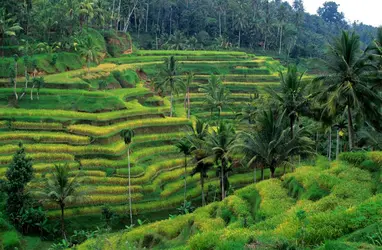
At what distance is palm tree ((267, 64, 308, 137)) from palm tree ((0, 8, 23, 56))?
33.1 meters

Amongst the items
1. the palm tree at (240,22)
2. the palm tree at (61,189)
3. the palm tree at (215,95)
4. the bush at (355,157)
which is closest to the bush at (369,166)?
the bush at (355,157)

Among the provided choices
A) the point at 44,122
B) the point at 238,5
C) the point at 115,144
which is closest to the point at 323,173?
the point at 115,144

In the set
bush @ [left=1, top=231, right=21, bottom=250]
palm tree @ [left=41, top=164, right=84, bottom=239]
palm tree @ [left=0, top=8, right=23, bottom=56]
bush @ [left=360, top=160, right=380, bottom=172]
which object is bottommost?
bush @ [left=1, top=231, right=21, bottom=250]

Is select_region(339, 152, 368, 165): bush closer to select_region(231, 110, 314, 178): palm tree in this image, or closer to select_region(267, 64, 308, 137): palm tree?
select_region(231, 110, 314, 178): palm tree

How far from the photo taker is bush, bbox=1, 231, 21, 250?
24.5 meters

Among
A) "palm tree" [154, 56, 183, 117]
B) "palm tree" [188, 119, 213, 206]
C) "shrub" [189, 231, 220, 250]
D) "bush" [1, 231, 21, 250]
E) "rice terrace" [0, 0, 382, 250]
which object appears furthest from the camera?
"palm tree" [154, 56, 183, 117]

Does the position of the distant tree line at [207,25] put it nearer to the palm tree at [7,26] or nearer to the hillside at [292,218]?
the palm tree at [7,26]

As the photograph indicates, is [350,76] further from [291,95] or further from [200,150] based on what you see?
[200,150]

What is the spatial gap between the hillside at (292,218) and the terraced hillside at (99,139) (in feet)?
35.1

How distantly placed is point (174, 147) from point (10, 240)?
17.8 metres

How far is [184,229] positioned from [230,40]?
258 ft

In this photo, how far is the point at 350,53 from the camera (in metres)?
21.9

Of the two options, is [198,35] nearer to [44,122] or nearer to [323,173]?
[44,122]

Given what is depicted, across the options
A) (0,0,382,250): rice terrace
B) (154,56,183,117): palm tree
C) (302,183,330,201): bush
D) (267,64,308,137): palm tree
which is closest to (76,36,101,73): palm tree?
(0,0,382,250): rice terrace
